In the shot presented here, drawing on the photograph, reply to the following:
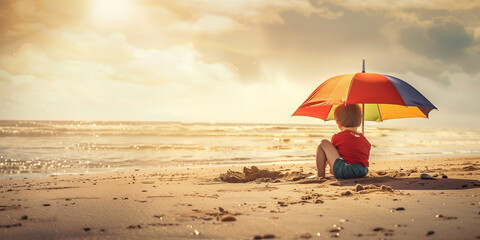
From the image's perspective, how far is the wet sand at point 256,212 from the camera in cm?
290

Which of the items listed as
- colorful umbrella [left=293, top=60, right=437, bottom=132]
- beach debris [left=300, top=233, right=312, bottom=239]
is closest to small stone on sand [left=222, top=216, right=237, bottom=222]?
beach debris [left=300, top=233, right=312, bottom=239]

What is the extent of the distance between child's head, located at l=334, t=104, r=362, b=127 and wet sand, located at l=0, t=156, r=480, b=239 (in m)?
0.91

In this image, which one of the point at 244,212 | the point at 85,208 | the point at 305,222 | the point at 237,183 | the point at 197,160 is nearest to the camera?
the point at 305,222

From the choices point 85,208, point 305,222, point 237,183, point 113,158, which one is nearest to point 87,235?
point 85,208

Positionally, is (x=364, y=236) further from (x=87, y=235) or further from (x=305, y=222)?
(x=87, y=235)

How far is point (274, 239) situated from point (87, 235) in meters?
1.46

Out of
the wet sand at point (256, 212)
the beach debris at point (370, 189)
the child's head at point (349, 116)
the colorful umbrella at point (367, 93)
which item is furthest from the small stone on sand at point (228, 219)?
the child's head at point (349, 116)

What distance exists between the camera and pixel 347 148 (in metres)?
5.75

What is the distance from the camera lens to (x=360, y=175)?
19.6ft

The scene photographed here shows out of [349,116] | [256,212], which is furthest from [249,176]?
[256,212]

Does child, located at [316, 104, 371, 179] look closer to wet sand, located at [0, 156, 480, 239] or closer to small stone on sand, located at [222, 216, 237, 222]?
wet sand, located at [0, 156, 480, 239]

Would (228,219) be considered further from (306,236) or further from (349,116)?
(349,116)

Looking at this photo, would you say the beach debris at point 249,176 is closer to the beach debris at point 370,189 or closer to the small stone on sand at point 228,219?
the beach debris at point 370,189

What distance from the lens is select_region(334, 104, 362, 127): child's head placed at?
18.8 ft
